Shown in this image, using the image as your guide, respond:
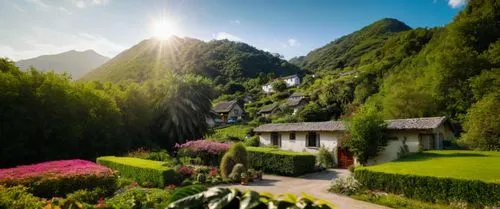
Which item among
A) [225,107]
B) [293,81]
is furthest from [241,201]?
[293,81]

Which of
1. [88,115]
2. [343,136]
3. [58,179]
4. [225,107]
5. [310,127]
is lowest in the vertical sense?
[58,179]

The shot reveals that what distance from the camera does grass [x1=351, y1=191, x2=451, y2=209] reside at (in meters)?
10.4

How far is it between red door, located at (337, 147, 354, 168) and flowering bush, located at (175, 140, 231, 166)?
27.3 ft

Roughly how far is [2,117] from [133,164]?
7953mm

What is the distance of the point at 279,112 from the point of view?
61.1 meters

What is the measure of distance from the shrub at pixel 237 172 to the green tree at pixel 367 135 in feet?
24.7

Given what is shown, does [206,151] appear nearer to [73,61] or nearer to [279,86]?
[279,86]

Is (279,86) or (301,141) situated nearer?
(301,141)

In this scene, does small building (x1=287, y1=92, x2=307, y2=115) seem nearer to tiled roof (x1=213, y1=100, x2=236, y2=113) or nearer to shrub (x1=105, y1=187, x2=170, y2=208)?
tiled roof (x1=213, y1=100, x2=236, y2=113)

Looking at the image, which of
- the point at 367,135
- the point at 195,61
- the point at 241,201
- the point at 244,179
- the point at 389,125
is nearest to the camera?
the point at 241,201

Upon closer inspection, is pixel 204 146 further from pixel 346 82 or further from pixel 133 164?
pixel 346 82

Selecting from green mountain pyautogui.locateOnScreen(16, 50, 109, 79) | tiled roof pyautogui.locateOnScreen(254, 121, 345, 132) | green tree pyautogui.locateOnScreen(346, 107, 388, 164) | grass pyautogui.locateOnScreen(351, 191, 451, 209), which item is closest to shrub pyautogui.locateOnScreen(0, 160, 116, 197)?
grass pyautogui.locateOnScreen(351, 191, 451, 209)

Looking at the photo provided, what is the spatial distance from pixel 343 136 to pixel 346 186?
7794 mm

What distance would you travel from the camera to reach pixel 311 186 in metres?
15.4
